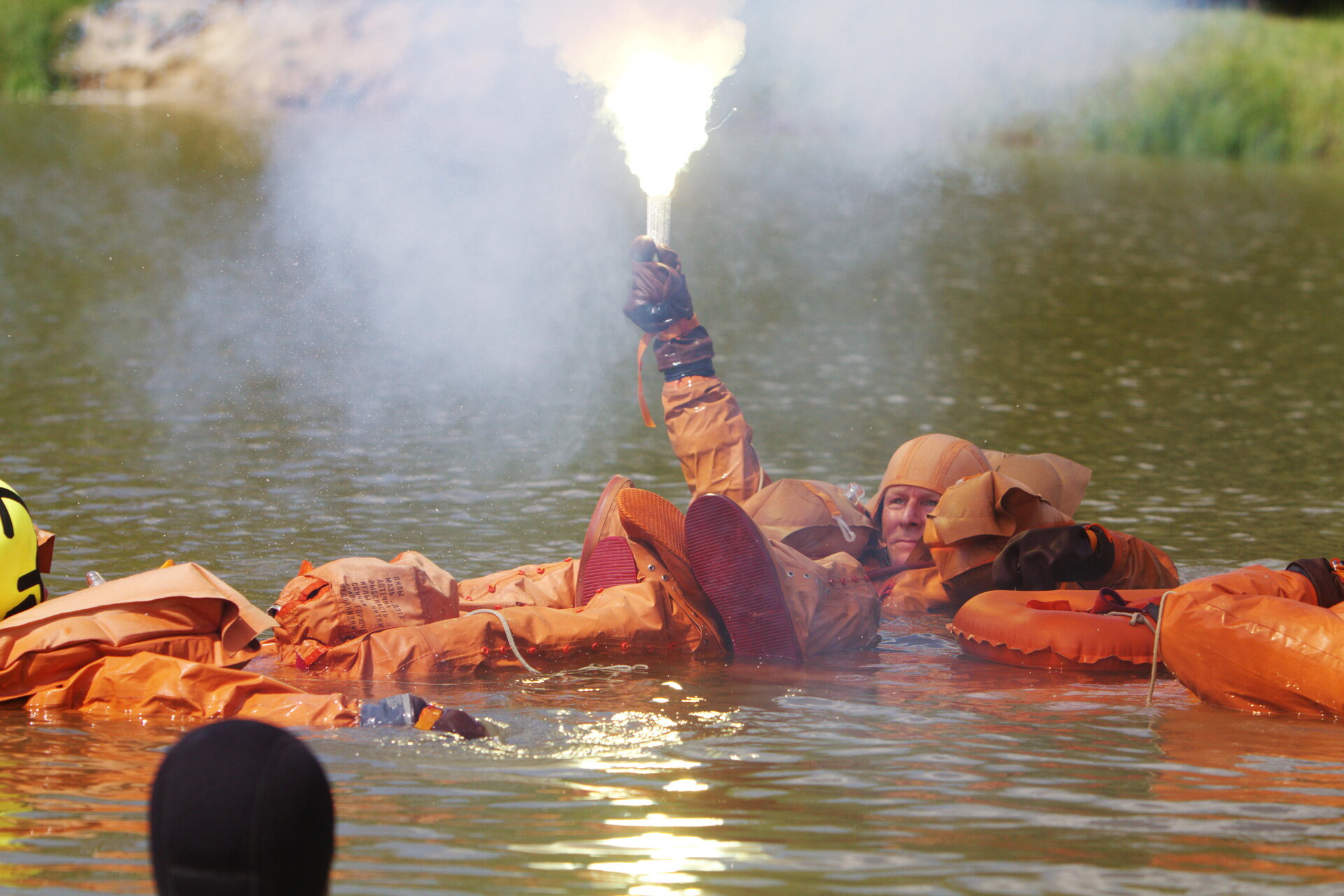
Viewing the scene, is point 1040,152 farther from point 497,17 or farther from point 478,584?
point 478,584

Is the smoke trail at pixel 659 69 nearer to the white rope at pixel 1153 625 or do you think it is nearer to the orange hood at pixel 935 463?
the orange hood at pixel 935 463

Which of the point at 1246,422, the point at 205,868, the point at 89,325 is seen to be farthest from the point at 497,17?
the point at 205,868

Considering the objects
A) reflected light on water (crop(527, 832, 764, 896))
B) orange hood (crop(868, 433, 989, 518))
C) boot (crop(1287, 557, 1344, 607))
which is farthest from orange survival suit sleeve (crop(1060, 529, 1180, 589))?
reflected light on water (crop(527, 832, 764, 896))

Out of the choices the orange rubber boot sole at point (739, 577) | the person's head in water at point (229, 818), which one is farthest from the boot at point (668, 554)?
the person's head in water at point (229, 818)

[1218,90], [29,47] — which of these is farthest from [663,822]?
[1218,90]

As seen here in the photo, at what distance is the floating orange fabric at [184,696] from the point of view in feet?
16.0

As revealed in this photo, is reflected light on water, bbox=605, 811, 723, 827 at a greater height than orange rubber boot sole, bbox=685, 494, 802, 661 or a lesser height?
lesser

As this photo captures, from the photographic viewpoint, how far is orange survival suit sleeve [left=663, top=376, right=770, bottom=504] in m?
7.25

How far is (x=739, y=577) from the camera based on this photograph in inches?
230

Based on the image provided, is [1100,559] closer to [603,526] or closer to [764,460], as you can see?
[603,526]

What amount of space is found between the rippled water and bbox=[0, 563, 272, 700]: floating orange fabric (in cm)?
22

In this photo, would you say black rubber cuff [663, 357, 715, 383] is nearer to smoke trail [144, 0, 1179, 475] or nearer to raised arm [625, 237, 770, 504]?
raised arm [625, 237, 770, 504]

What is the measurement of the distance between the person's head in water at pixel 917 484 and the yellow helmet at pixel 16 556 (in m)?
3.84

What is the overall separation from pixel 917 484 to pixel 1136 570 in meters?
1.07
